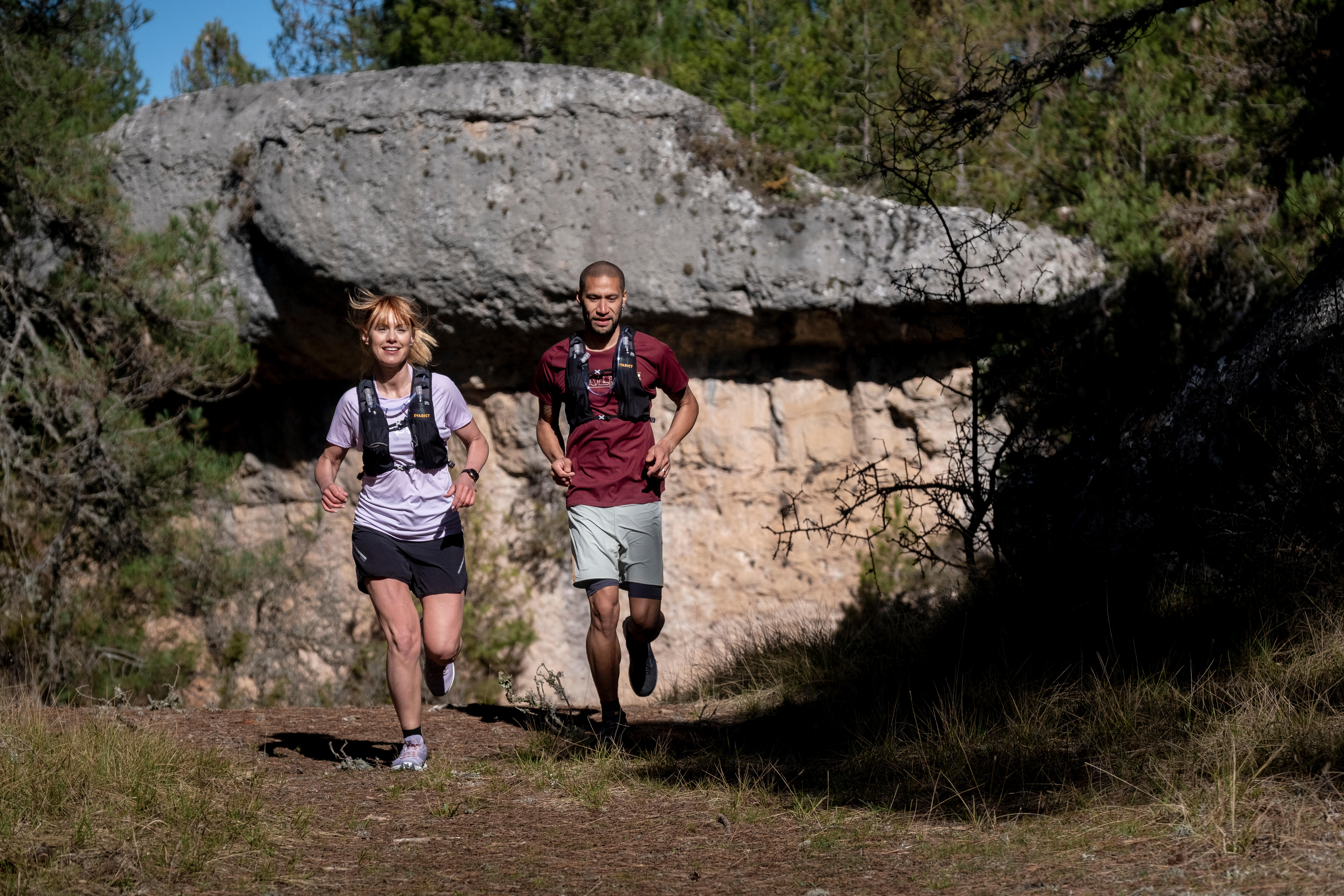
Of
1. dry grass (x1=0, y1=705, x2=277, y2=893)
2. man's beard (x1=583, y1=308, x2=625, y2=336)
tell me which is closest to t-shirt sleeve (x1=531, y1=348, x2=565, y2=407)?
man's beard (x1=583, y1=308, x2=625, y2=336)

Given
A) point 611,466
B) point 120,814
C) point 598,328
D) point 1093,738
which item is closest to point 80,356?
point 598,328

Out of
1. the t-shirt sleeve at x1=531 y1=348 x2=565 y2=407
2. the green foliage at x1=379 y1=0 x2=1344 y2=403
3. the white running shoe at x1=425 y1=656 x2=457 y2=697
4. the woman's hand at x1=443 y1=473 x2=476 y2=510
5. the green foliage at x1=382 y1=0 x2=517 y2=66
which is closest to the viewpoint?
the woman's hand at x1=443 y1=473 x2=476 y2=510

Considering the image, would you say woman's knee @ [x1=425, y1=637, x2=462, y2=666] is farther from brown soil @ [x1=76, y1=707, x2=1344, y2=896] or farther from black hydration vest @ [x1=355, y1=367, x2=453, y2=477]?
black hydration vest @ [x1=355, y1=367, x2=453, y2=477]

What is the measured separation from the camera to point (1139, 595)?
14.6 feet

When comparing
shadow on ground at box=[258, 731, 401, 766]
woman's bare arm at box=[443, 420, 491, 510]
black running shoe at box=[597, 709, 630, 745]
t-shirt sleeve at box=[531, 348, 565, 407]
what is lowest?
shadow on ground at box=[258, 731, 401, 766]

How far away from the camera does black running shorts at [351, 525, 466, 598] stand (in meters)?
4.05

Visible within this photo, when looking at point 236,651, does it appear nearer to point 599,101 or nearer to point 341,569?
point 341,569

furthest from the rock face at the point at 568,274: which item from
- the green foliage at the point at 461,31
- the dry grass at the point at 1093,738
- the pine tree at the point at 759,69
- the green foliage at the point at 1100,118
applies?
the dry grass at the point at 1093,738

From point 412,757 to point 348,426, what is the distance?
122 centimetres

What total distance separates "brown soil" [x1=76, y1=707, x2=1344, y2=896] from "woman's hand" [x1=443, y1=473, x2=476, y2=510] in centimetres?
96

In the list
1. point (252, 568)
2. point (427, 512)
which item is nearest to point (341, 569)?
point (252, 568)

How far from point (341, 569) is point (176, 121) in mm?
4453

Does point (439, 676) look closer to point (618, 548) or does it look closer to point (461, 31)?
point (618, 548)

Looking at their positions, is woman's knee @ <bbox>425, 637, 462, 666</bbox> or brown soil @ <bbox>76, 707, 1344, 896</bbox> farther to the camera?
woman's knee @ <bbox>425, 637, 462, 666</bbox>
